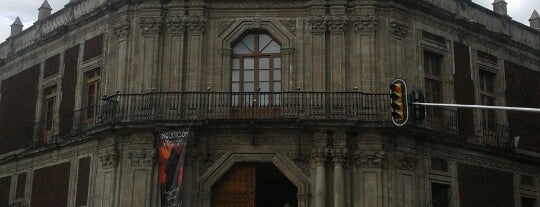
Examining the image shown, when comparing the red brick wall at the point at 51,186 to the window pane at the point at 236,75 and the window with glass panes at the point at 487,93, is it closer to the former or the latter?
the window pane at the point at 236,75

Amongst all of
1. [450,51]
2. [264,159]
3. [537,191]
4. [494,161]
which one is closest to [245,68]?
[264,159]

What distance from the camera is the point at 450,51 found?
23.5 meters

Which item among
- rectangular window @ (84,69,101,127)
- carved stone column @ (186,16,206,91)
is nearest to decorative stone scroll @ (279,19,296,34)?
carved stone column @ (186,16,206,91)

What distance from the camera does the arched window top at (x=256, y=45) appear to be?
846 inches

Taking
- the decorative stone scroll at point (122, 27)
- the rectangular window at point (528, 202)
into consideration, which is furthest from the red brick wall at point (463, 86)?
the decorative stone scroll at point (122, 27)

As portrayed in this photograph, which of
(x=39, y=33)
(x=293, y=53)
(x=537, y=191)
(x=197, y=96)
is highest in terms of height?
(x=39, y=33)

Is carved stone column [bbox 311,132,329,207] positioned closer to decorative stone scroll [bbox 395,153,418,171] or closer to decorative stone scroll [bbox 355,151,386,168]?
decorative stone scroll [bbox 355,151,386,168]

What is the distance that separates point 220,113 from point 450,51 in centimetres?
803

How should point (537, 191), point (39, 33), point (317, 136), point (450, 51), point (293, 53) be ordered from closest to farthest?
point (317, 136) → point (293, 53) → point (450, 51) → point (537, 191) → point (39, 33)

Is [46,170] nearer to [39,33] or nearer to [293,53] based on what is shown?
[39,33]

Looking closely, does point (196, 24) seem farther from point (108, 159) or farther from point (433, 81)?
point (433, 81)

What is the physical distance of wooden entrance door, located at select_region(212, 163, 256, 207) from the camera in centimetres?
2011

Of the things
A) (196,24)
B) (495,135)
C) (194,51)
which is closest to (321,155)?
(194,51)

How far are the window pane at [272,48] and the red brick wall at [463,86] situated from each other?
6.10 metres
